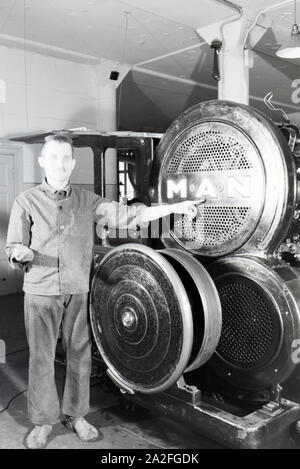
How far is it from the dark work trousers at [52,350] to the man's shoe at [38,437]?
6 centimetres

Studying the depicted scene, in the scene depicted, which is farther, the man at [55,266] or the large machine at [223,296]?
the man at [55,266]

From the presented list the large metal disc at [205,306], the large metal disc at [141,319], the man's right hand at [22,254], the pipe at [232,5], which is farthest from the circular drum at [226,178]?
the pipe at [232,5]

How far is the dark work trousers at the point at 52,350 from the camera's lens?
2.09 m

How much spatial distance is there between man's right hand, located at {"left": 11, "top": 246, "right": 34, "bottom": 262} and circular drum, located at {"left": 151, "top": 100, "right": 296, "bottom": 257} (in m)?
0.81

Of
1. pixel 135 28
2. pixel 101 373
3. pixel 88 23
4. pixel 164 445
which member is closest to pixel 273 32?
pixel 135 28

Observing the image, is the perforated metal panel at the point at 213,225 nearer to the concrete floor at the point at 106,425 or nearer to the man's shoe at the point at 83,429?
the concrete floor at the point at 106,425

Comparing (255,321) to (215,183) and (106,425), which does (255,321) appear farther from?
(106,425)

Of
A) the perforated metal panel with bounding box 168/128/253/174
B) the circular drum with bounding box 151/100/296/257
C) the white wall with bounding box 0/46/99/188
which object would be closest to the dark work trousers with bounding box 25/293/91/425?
the circular drum with bounding box 151/100/296/257

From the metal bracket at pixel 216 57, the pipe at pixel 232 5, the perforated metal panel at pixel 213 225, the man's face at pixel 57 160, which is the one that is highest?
the pipe at pixel 232 5

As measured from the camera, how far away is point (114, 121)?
745cm

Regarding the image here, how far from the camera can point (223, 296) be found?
7.13ft

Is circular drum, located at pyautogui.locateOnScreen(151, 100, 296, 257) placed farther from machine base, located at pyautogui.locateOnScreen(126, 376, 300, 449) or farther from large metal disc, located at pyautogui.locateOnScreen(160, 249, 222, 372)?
machine base, located at pyautogui.locateOnScreen(126, 376, 300, 449)

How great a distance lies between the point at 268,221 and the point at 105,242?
1.04 m

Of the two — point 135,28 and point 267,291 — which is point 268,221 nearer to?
point 267,291
